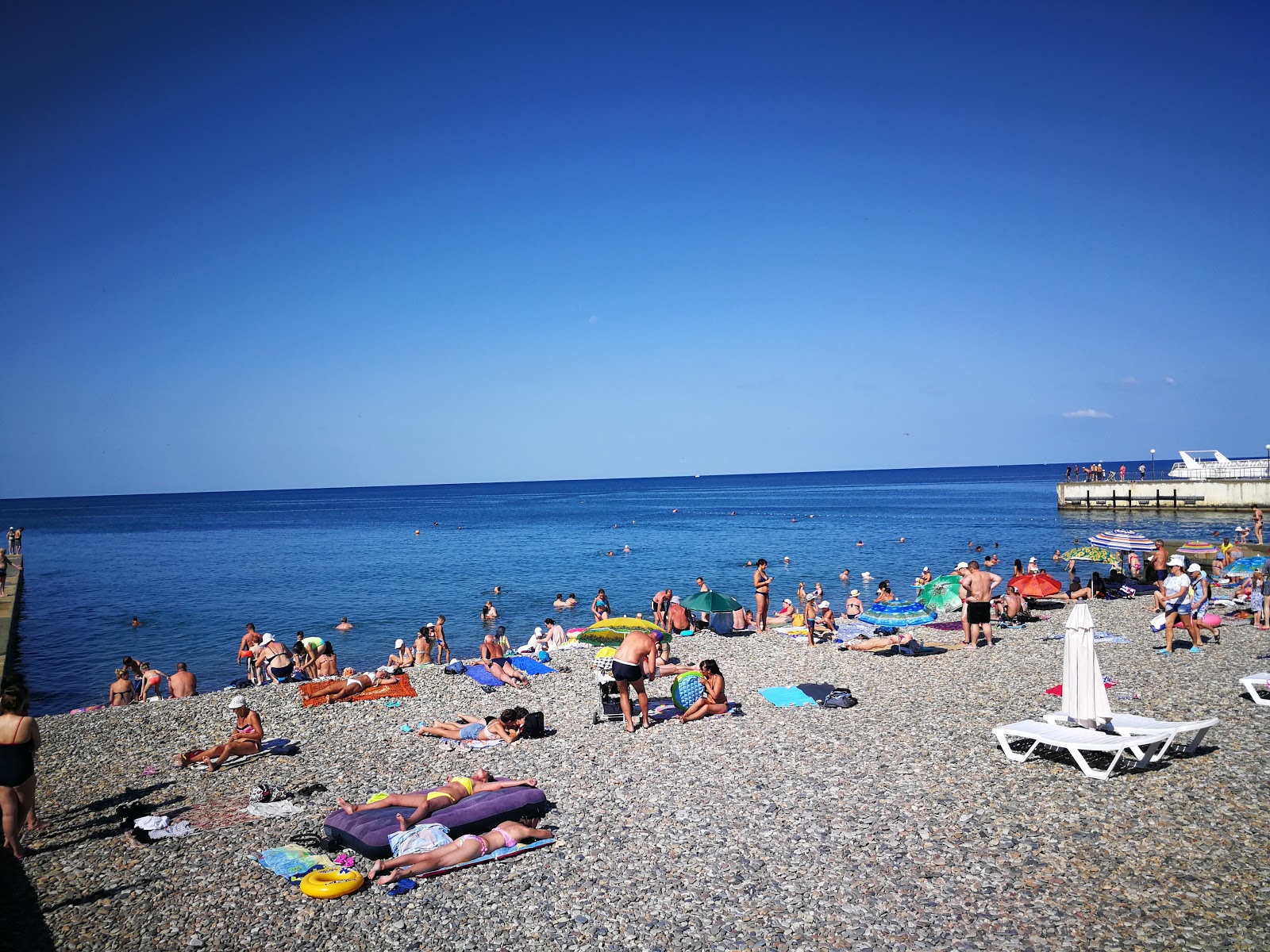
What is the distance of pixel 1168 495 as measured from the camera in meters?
57.0

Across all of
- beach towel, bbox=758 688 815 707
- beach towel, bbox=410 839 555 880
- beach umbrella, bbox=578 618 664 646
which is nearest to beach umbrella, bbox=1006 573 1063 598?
beach umbrella, bbox=578 618 664 646

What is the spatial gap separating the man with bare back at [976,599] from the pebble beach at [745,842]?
4.03m

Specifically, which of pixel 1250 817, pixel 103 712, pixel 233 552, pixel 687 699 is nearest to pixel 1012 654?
pixel 687 699

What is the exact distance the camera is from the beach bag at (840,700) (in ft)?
39.8

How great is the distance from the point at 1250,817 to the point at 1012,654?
27.8 feet

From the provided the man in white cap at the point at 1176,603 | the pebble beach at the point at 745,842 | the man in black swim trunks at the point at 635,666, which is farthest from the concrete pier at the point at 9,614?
the man in white cap at the point at 1176,603

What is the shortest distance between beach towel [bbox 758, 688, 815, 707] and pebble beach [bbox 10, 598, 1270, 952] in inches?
9.9

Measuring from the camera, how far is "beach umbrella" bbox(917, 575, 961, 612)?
1844 centimetres

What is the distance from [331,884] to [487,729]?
4.61 m

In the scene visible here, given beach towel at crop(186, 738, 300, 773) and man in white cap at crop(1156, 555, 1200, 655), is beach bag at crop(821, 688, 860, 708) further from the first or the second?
beach towel at crop(186, 738, 300, 773)

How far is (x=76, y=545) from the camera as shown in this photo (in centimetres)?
7619

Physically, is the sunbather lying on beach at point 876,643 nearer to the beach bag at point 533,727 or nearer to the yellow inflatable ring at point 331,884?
the beach bag at point 533,727

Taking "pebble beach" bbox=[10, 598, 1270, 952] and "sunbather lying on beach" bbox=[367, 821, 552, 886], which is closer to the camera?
"pebble beach" bbox=[10, 598, 1270, 952]

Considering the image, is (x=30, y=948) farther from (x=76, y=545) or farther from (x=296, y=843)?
(x=76, y=545)
